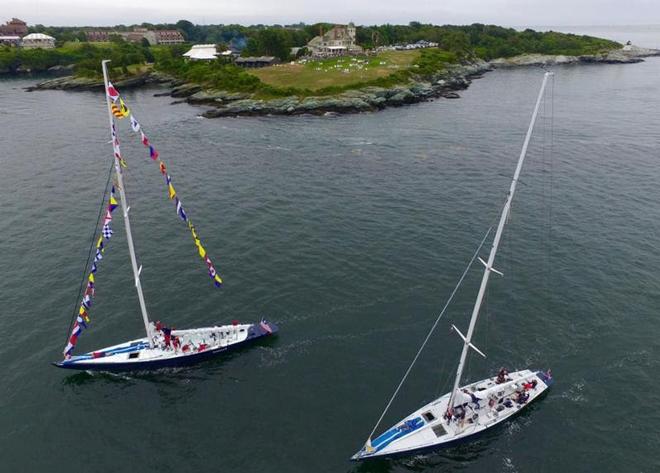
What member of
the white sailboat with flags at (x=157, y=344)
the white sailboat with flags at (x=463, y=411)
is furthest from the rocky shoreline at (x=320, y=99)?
the white sailboat with flags at (x=463, y=411)

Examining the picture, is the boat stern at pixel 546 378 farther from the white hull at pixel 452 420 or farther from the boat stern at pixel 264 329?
the boat stern at pixel 264 329

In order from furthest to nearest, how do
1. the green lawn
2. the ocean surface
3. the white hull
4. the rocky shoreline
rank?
the green lawn
the rocky shoreline
the ocean surface
the white hull

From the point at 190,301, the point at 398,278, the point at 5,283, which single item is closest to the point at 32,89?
the point at 5,283

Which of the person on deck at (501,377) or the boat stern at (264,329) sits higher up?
the boat stern at (264,329)

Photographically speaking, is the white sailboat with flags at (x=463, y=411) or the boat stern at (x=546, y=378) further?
the boat stern at (x=546, y=378)

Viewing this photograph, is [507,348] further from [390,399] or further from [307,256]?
[307,256]

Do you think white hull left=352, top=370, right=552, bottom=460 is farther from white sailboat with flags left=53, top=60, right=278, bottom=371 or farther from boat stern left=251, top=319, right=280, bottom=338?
white sailboat with flags left=53, top=60, right=278, bottom=371

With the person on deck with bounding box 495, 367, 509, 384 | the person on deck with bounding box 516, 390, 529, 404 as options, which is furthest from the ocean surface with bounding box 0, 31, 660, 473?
the person on deck with bounding box 495, 367, 509, 384
